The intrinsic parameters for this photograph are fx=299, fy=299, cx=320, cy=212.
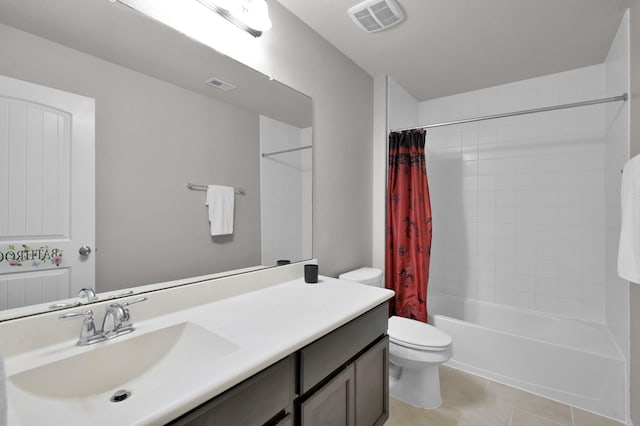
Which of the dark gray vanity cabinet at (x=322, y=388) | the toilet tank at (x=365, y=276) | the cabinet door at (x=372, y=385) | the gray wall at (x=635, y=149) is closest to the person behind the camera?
the dark gray vanity cabinet at (x=322, y=388)

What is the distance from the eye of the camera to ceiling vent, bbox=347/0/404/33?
165cm

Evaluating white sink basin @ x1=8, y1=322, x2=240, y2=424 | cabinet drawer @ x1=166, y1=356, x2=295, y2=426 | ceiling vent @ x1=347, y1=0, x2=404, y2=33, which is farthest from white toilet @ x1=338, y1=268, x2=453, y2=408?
ceiling vent @ x1=347, y1=0, x2=404, y2=33

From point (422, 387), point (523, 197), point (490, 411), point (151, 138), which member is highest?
point (151, 138)

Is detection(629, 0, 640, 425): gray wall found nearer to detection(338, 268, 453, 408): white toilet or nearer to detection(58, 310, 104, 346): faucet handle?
detection(338, 268, 453, 408): white toilet

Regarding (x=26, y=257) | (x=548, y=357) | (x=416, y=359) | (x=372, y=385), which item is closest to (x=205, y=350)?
(x=26, y=257)

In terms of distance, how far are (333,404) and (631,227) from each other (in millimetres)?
1505

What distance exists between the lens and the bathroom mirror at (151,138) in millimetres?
875

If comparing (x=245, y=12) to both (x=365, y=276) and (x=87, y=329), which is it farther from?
(x=365, y=276)

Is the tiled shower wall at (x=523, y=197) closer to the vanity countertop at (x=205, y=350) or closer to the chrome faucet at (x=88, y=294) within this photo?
the vanity countertop at (x=205, y=350)

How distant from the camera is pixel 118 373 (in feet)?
2.79

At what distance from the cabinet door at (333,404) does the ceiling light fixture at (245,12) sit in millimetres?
1542

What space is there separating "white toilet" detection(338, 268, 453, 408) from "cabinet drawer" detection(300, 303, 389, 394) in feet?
1.55

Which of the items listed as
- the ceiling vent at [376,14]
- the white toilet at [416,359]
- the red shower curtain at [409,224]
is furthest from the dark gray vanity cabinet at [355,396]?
the ceiling vent at [376,14]

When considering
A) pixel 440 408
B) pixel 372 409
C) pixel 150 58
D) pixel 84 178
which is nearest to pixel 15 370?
pixel 84 178
